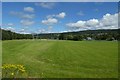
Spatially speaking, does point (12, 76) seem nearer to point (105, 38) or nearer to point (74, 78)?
point (74, 78)

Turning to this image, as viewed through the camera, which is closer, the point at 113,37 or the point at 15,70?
the point at 15,70

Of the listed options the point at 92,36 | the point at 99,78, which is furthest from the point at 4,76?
the point at 92,36

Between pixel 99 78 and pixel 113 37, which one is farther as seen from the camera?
pixel 113 37

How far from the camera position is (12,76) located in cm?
1009

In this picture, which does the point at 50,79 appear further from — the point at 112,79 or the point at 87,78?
the point at 112,79

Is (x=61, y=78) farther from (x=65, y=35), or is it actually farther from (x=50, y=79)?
(x=65, y=35)

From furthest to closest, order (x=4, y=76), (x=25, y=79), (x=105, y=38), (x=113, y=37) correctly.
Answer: (x=105, y=38), (x=113, y=37), (x=4, y=76), (x=25, y=79)

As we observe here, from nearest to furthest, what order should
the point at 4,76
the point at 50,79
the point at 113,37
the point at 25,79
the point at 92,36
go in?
the point at 25,79 < the point at 4,76 < the point at 50,79 < the point at 113,37 < the point at 92,36

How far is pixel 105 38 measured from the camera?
170 meters

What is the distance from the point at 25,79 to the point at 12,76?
0.70m

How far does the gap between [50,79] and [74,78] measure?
4.34 feet

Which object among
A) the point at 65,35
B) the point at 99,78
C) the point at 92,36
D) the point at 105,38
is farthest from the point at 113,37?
the point at 99,78

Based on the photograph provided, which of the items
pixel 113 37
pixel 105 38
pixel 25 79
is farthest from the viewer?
pixel 105 38

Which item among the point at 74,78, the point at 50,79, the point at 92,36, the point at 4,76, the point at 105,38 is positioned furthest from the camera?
the point at 92,36
